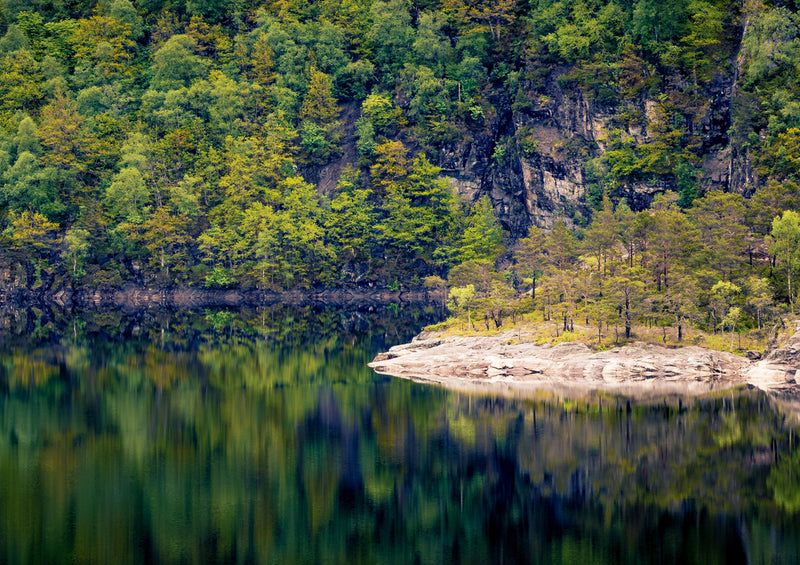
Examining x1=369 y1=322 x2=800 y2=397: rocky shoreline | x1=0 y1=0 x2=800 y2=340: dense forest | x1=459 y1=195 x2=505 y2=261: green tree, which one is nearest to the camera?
x1=369 y1=322 x2=800 y2=397: rocky shoreline

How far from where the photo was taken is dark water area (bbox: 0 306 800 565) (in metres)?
26.7

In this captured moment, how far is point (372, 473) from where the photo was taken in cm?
3444

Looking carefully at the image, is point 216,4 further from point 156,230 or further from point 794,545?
point 794,545

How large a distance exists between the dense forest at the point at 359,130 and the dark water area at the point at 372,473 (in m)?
35.4

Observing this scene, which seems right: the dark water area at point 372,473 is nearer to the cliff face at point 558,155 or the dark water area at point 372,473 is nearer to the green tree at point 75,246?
the cliff face at point 558,155

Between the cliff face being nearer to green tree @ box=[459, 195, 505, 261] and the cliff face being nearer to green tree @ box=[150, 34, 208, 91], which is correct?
green tree @ box=[459, 195, 505, 261]

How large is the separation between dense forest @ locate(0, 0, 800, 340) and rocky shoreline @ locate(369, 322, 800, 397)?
20.9 m

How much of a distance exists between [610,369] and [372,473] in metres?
26.1

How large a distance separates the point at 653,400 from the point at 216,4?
12010 centimetres

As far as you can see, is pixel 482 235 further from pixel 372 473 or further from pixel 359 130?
pixel 372 473

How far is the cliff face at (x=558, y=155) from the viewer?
326 ft

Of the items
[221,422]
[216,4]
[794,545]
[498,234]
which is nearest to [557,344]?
[221,422]

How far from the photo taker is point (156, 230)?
361ft

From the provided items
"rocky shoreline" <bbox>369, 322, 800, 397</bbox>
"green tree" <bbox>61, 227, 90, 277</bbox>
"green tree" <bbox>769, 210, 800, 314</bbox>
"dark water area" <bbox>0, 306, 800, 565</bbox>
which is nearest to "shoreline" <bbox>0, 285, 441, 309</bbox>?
"green tree" <bbox>61, 227, 90, 277</bbox>
